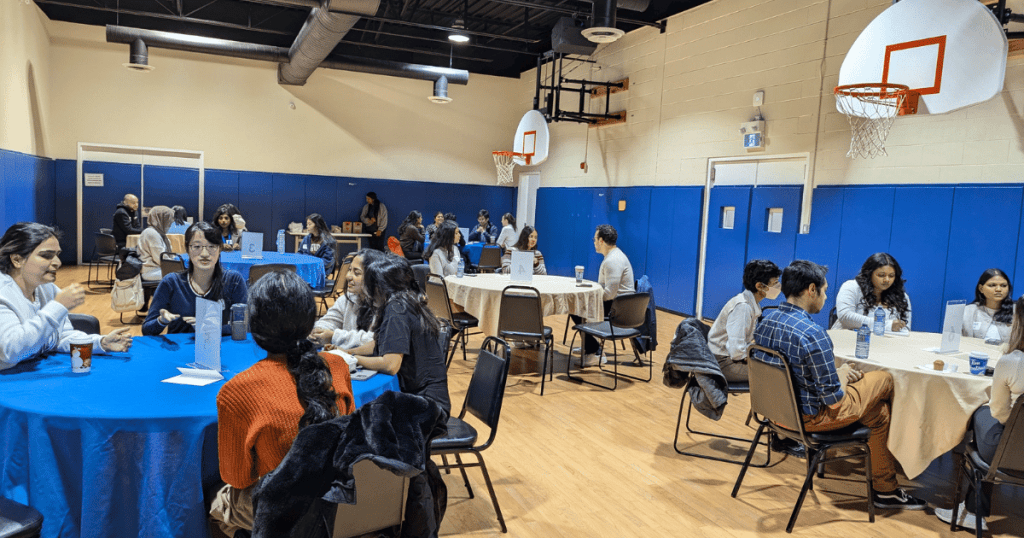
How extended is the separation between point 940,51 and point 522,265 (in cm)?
372

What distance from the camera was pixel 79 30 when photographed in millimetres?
11195

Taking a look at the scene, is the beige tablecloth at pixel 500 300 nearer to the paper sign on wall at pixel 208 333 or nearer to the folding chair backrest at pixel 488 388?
the folding chair backrest at pixel 488 388

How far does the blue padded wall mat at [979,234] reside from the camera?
5359 millimetres

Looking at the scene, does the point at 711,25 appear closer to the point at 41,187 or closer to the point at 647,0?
the point at 647,0

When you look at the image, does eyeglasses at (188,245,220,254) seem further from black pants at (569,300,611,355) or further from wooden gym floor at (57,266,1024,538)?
black pants at (569,300,611,355)

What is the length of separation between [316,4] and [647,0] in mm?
4166

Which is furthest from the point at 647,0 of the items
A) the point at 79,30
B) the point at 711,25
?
the point at 79,30

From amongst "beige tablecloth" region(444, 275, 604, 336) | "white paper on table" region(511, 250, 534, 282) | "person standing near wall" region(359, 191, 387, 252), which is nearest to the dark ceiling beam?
"person standing near wall" region(359, 191, 387, 252)

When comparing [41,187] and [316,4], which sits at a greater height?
[316,4]

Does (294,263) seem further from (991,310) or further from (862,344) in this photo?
(991,310)

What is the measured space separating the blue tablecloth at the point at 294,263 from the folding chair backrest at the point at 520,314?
2.45m

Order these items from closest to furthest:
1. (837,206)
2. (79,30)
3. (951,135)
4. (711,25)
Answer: (951,135) < (837,206) < (711,25) < (79,30)

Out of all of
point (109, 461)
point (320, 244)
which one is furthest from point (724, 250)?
point (109, 461)

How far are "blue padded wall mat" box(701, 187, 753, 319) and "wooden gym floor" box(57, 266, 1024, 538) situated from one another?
12.5 feet
